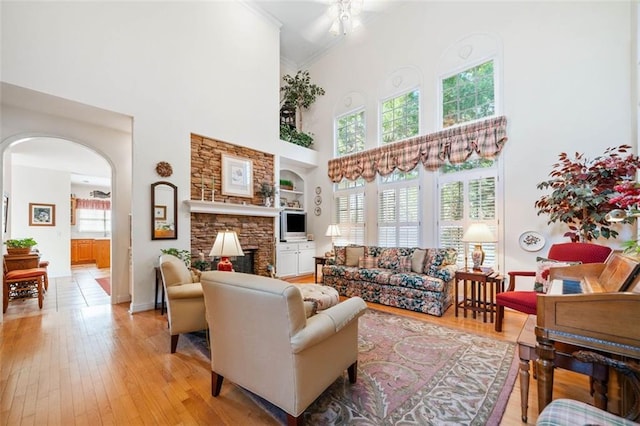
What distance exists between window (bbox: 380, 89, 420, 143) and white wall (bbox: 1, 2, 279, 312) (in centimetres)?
255

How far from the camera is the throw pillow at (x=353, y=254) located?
191 inches

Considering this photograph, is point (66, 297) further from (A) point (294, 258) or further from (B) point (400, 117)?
(B) point (400, 117)

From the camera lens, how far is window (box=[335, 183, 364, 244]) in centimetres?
602

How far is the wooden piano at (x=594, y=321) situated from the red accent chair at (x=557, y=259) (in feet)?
3.29

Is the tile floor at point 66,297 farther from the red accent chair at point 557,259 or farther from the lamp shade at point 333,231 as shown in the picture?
the red accent chair at point 557,259

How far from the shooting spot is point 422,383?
2027 mm

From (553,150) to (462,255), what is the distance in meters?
2.02

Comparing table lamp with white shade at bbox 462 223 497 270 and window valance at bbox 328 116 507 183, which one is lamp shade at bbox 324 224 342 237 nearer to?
window valance at bbox 328 116 507 183

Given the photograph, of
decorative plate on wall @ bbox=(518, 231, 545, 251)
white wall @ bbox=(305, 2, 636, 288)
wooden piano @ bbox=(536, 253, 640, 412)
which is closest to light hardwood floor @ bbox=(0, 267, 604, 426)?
wooden piano @ bbox=(536, 253, 640, 412)

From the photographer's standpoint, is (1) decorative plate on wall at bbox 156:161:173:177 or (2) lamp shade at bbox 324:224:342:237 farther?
(2) lamp shade at bbox 324:224:342:237

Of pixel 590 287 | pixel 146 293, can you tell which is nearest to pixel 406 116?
pixel 590 287

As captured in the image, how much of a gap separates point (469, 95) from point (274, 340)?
5.04m

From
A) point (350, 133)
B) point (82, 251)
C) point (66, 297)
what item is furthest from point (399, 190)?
point (82, 251)

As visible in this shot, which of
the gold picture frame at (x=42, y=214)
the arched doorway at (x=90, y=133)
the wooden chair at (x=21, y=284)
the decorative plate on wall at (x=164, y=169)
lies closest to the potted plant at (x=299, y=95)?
the decorative plate on wall at (x=164, y=169)
